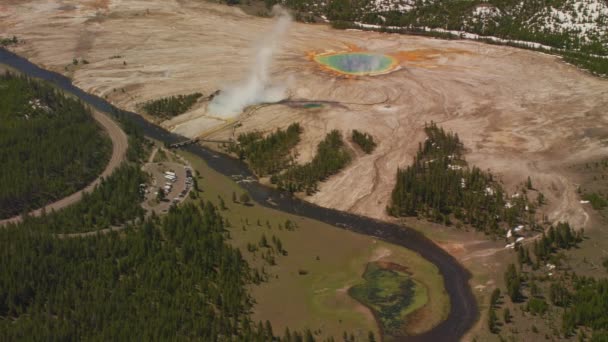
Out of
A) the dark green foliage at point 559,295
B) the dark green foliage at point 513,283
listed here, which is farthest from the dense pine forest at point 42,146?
the dark green foliage at point 559,295

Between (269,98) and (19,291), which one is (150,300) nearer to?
(19,291)

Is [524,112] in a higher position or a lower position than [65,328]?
Answer: higher

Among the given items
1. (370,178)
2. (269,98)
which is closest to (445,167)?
(370,178)

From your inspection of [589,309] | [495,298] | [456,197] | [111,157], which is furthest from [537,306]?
[111,157]

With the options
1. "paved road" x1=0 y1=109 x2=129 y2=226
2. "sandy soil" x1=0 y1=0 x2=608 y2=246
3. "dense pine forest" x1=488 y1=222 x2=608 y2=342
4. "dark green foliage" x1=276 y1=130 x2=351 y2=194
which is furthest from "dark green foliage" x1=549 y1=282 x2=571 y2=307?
"paved road" x1=0 y1=109 x2=129 y2=226

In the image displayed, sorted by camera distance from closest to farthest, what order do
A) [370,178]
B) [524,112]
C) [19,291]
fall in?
[19,291] < [370,178] < [524,112]

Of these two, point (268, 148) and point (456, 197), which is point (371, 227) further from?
point (268, 148)

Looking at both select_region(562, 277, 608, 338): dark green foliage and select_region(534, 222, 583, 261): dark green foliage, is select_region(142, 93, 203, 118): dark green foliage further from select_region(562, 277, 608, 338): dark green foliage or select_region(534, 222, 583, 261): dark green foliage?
select_region(562, 277, 608, 338): dark green foliage
